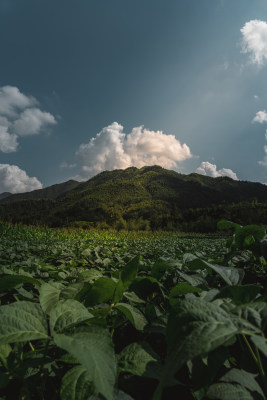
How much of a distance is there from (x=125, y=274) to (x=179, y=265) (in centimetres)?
48

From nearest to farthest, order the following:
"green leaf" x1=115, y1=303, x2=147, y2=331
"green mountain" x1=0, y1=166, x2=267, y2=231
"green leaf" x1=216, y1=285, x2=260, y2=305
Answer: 1. "green leaf" x1=216, y1=285, x2=260, y2=305
2. "green leaf" x1=115, y1=303, x2=147, y2=331
3. "green mountain" x1=0, y1=166, x2=267, y2=231

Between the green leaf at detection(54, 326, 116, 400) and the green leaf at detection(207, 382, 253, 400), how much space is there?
0.70ft

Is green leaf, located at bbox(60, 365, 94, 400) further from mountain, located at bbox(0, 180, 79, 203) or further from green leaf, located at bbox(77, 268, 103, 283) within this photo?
mountain, located at bbox(0, 180, 79, 203)

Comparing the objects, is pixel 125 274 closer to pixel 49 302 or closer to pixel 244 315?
pixel 49 302

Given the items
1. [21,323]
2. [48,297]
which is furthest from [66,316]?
[48,297]

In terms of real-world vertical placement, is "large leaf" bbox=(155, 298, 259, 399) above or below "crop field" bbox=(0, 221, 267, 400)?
above

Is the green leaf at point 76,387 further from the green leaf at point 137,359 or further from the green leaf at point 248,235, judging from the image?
the green leaf at point 248,235

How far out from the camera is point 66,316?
0.46m

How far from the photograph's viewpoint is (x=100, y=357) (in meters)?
0.33

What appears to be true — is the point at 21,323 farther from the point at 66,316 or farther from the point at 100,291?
the point at 100,291

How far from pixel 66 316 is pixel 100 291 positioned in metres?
0.18

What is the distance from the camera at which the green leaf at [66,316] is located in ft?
1.45

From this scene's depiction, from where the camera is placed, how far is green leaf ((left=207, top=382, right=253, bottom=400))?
0.37 meters

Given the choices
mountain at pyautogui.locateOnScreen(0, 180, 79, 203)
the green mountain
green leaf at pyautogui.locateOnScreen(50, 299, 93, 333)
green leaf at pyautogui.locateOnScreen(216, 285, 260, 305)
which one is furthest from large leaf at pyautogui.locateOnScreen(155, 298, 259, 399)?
mountain at pyautogui.locateOnScreen(0, 180, 79, 203)
